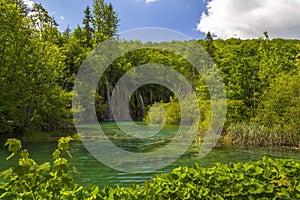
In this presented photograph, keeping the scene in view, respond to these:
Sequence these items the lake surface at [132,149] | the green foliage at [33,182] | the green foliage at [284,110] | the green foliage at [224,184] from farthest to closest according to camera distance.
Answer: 1. the green foliage at [284,110]
2. the lake surface at [132,149]
3. the green foliage at [224,184]
4. the green foliage at [33,182]

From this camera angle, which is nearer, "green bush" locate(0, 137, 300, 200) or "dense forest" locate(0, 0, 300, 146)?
"green bush" locate(0, 137, 300, 200)

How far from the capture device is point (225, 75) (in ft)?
70.5

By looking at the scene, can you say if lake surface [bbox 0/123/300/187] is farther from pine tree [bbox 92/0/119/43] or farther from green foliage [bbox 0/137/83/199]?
pine tree [bbox 92/0/119/43]

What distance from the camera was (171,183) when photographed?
3.32m

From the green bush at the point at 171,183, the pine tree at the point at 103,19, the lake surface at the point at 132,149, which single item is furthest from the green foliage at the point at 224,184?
the pine tree at the point at 103,19

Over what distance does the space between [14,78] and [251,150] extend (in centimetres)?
1395

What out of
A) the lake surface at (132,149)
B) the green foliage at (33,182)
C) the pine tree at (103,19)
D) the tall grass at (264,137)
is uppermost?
the pine tree at (103,19)

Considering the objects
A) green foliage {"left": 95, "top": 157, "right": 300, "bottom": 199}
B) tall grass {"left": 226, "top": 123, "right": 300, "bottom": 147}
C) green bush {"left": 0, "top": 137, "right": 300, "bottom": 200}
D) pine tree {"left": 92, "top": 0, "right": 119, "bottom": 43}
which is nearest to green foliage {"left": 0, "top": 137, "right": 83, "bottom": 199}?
green bush {"left": 0, "top": 137, "right": 300, "bottom": 200}

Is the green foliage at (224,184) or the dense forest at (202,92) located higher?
the dense forest at (202,92)

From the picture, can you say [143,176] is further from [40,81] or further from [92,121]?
[92,121]

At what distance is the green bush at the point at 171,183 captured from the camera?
2.92m

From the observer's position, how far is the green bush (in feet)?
9.59

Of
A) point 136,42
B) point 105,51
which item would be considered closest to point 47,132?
point 105,51

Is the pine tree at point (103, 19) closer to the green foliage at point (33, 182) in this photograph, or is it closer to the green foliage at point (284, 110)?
the green foliage at point (284, 110)
